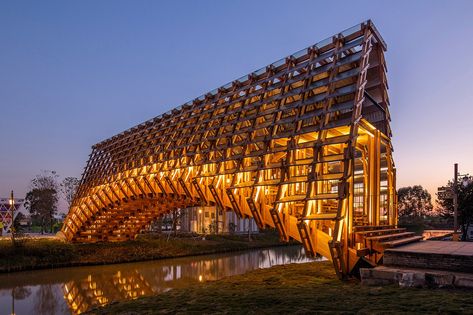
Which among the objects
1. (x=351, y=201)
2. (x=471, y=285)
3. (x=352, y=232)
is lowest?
(x=471, y=285)

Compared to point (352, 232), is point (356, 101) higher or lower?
higher

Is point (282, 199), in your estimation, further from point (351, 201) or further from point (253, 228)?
point (253, 228)

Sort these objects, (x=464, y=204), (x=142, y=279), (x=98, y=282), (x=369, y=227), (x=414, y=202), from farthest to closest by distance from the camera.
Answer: (x=414, y=202) < (x=464, y=204) < (x=142, y=279) < (x=98, y=282) < (x=369, y=227)

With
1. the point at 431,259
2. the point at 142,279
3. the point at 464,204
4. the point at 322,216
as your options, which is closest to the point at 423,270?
the point at 431,259

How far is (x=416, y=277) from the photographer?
11312 millimetres

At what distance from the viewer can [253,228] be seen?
66.3m

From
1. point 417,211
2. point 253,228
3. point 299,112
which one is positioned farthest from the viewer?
point 417,211

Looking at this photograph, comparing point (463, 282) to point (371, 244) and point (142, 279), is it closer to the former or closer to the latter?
point (371, 244)

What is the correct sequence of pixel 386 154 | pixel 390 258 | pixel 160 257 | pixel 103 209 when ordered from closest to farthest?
1. pixel 390 258
2. pixel 386 154
3. pixel 103 209
4. pixel 160 257

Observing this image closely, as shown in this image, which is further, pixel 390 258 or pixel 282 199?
pixel 282 199

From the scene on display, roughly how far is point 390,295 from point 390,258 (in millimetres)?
2584

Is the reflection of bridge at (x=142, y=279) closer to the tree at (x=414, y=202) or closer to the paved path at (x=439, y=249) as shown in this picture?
A: the paved path at (x=439, y=249)

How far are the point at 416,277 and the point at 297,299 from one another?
10.7ft

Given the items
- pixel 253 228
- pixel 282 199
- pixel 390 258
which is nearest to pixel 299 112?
pixel 282 199
